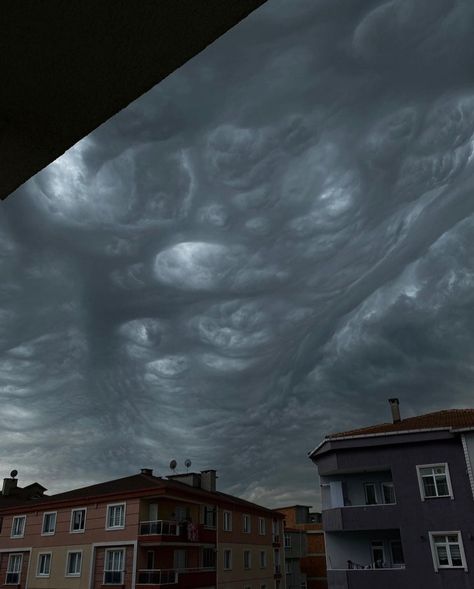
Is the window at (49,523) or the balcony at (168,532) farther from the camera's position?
the window at (49,523)

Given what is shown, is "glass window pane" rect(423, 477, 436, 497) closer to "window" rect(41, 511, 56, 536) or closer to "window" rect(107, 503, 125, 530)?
"window" rect(107, 503, 125, 530)

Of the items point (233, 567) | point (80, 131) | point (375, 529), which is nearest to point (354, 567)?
point (375, 529)

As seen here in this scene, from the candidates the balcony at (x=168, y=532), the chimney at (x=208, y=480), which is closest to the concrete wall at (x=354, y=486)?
the balcony at (x=168, y=532)

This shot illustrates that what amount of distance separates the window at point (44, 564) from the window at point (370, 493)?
2398cm

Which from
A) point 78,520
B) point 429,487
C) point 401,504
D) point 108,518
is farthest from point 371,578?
point 78,520

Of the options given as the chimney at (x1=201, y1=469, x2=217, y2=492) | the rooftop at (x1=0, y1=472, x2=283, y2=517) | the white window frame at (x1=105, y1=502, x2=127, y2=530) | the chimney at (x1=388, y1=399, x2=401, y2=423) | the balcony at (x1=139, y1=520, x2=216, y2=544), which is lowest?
the balcony at (x1=139, y1=520, x2=216, y2=544)

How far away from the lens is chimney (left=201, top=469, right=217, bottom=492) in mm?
46656

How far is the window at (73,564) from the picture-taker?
119 ft

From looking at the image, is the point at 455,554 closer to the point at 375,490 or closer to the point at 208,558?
the point at 375,490

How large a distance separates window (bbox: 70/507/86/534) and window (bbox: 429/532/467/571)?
78.6 ft

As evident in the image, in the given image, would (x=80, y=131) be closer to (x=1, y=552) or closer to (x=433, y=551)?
(x=433, y=551)

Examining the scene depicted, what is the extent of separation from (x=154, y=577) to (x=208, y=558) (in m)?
8.31

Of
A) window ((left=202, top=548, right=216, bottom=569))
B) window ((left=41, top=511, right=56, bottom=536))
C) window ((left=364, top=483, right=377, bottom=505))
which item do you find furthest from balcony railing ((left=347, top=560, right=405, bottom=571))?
window ((left=41, top=511, right=56, bottom=536))

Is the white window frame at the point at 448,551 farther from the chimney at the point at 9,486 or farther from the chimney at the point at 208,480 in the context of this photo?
the chimney at the point at 9,486
